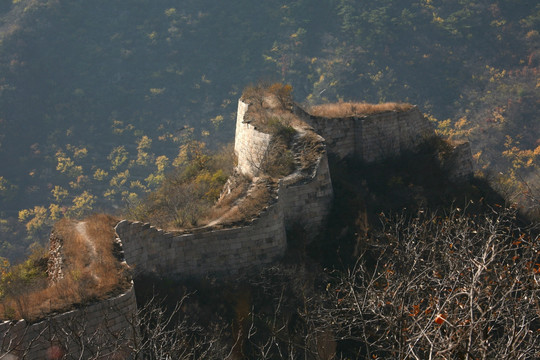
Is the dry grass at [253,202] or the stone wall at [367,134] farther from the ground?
the dry grass at [253,202]

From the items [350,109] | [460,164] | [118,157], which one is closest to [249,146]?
[350,109]

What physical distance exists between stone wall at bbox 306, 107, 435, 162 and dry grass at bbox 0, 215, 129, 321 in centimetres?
907

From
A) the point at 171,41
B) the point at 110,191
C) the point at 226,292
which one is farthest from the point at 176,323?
the point at 171,41

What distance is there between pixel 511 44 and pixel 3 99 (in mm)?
65244

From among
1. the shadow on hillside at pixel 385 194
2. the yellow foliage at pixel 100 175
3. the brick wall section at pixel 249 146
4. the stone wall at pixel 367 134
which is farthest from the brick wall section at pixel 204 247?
the yellow foliage at pixel 100 175

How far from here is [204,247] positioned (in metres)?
17.3

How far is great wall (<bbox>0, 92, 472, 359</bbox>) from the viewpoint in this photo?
41.7 feet

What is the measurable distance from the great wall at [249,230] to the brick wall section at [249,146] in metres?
0.03

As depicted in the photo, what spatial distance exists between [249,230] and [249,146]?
5720mm

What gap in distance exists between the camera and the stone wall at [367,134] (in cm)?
2383

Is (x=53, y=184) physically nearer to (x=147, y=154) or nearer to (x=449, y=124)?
(x=147, y=154)

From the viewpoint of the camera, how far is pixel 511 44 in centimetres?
9044

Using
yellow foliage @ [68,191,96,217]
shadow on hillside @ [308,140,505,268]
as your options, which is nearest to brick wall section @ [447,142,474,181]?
shadow on hillside @ [308,140,505,268]

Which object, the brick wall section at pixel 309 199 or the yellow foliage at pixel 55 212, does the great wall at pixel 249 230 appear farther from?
the yellow foliage at pixel 55 212
